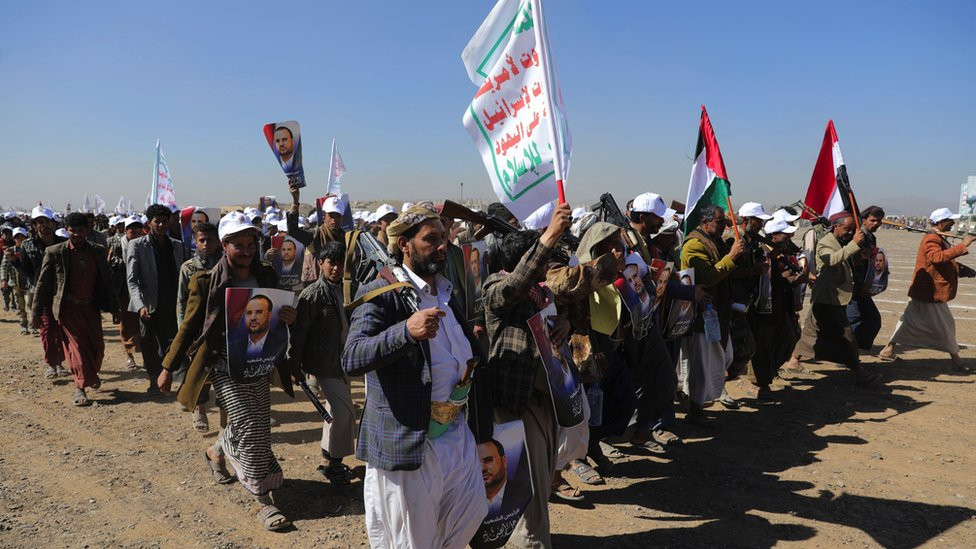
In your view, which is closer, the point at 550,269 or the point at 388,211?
the point at 550,269

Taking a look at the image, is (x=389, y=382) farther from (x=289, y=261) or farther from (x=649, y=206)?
(x=289, y=261)

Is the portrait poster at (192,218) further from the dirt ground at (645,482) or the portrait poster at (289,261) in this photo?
the dirt ground at (645,482)

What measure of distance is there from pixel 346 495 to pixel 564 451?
180cm

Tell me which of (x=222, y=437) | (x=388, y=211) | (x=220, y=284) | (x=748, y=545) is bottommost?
(x=748, y=545)

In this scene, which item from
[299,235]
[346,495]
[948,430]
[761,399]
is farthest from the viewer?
[299,235]

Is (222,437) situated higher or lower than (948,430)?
higher

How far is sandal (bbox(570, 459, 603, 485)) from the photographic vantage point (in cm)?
500

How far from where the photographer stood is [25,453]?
579 cm

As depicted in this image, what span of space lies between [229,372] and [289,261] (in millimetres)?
3704

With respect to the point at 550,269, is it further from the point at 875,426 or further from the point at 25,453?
the point at 25,453

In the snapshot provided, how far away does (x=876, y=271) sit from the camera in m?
8.36

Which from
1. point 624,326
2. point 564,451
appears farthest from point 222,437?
point 624,326

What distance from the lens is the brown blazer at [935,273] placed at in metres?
8.45

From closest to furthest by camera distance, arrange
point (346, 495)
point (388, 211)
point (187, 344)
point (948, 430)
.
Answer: point (187, 344) → point (346, 495) → point (948, 430) → point (388, 211)
